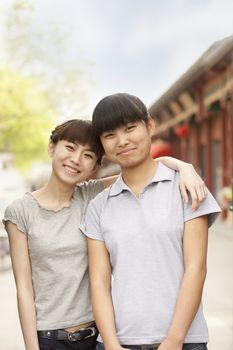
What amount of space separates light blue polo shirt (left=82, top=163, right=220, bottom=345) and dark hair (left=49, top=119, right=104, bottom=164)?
1.21ft

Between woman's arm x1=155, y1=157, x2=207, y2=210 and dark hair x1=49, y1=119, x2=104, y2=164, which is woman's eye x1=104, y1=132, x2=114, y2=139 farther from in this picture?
woman's arm x1=155, y1=157, x2=207, y2=210

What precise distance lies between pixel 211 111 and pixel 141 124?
59.6 feet

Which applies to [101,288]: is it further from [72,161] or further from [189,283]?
[72,161]

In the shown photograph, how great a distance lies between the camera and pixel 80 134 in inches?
105

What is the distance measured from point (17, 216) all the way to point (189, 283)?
723mm

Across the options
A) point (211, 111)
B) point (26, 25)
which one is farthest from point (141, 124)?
point (26, 25)

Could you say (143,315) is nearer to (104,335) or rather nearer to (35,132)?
(104,335)

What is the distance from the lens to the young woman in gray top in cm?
262

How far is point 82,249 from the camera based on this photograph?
2623 mm

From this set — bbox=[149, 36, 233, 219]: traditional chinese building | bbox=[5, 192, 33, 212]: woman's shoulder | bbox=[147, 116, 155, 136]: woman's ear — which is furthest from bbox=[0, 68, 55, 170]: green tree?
bbox=[147, 116, 155, 136]: woman's ear

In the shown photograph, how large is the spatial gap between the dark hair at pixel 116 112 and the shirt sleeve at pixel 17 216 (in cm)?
45

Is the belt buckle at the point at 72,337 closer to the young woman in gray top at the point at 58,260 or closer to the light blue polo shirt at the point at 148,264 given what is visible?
the young woman in gray top at the point at 58,260

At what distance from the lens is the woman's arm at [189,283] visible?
232 centimetres

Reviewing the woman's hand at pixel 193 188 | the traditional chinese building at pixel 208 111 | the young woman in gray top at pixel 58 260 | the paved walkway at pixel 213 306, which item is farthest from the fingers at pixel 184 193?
the traditional chinese building at pixel 208 111
